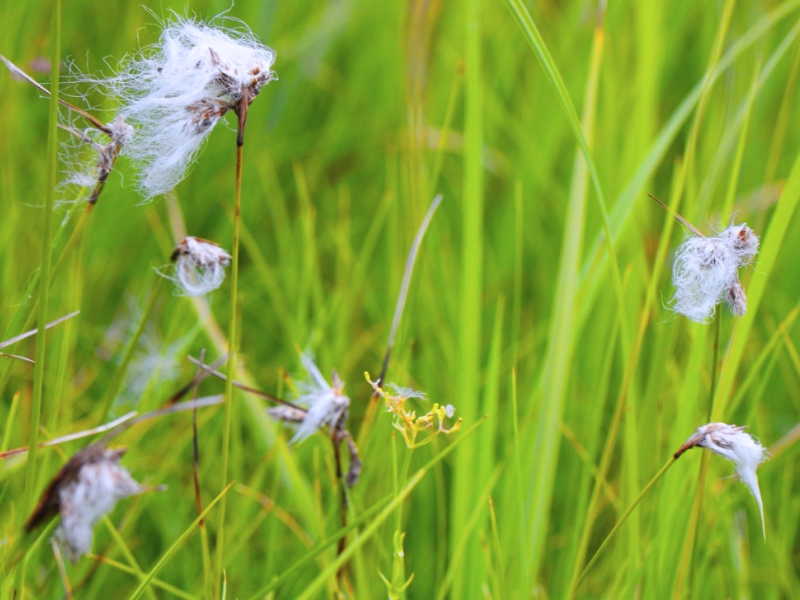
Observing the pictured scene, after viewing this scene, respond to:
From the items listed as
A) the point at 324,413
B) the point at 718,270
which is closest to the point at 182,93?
the point at 324,413

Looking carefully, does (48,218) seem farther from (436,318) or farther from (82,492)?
(436,318)

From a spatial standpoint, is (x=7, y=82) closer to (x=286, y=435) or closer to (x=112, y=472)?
(x=286, y=435)

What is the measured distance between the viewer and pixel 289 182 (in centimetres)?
190

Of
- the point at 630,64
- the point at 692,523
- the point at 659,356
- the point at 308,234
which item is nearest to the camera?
the point at 692,523

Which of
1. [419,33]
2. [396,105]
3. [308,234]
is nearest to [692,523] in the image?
[308,234]

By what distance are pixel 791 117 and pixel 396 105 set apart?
1.08 meters

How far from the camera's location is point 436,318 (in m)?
1.29

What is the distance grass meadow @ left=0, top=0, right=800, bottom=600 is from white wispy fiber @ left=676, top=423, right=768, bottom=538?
42 mm

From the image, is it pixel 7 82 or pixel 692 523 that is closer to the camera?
pixel 692 523

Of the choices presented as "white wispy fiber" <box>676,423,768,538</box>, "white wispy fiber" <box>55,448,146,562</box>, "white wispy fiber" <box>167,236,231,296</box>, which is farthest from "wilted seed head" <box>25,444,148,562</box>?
"white wispy fiber" <box>676,423,768,538</box>

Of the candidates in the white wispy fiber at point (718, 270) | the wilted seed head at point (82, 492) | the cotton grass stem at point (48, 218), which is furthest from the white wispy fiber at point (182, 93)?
the white wispy fiber at point (718, 270)

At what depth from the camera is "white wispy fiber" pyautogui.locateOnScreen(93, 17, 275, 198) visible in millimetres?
556

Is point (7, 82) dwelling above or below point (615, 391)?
above

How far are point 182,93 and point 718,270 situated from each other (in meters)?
0.46
